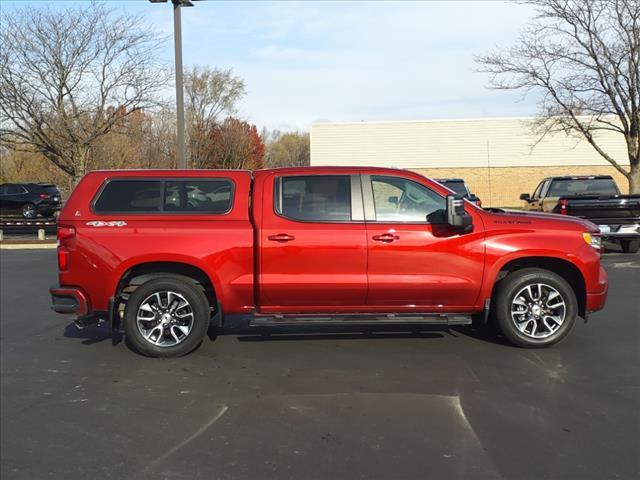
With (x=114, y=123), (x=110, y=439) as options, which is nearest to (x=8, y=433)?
(x=110, y=439)

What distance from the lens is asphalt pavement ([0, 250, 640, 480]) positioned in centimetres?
349

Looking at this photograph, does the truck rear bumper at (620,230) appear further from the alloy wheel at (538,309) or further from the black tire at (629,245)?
the alloy wheel at (538,309)

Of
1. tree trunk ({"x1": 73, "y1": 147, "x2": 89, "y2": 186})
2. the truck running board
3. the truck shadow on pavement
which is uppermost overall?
tree trunk ({"x1": 73, "y1": 147, "x2": 89, "y2": 186})

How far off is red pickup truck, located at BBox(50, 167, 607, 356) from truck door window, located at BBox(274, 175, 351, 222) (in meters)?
0.01

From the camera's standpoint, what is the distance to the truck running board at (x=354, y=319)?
18.5 ft

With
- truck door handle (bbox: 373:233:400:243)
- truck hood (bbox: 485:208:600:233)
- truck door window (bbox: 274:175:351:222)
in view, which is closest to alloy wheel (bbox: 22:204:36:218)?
truck door window (bbox: 274:175:351:222)

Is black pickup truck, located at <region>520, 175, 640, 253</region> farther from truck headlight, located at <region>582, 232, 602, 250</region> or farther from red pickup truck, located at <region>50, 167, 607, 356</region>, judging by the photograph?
red pickup truck, located at <region>50, 167, 607, 356</region>

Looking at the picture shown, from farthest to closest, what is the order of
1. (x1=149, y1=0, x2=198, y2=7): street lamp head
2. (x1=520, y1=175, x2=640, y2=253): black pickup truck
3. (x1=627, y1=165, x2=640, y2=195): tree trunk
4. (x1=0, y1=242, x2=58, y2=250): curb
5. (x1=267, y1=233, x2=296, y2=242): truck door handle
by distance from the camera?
(x1=627, y1=165, x2=640, y2=195): tree trunk → (x1=0, y1=242, x2=58, y2=250): curb → (x1=149, y1=0, x2=198, y2=7): street lamp head → (x1=520, y1=175, x2=640, y2=253): black pickup truck → (x1=267, y1=233, x2=296, y2=242): truck door handle

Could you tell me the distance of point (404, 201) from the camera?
587 cm

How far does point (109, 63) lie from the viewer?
20688 millimetres

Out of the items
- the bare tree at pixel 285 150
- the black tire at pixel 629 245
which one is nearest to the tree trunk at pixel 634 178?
the black tire at pixel 629 245

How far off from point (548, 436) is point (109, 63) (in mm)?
20700

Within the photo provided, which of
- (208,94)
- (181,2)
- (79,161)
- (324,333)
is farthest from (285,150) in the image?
(324,333)

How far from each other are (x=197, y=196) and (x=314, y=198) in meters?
1.20
